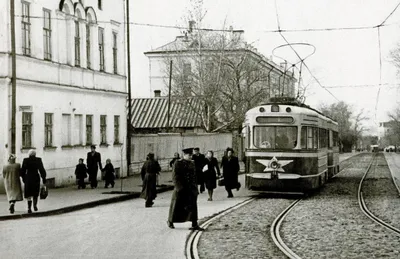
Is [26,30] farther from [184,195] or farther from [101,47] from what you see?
[184,195]

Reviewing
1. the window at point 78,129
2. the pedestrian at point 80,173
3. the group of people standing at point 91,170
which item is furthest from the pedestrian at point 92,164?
the window at point 78,129

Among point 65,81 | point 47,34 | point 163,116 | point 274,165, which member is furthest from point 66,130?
point 163,116

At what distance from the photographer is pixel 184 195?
1443 cm

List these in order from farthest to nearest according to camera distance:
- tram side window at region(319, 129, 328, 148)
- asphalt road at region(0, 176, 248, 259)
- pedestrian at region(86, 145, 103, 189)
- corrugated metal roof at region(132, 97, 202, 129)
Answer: corrugated metal roof at region(132, 97, 202, 129) → pedestrian at region(86, 145, 103, 189) → tram side window at region(319, 129, 328, 148) → asphalt road at region(0, 176, 248, 259)

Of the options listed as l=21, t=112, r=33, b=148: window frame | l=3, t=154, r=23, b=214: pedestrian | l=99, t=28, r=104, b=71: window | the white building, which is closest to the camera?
l=3, t=154, r=23, b=214: pedestrian

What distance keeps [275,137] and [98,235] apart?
1004 cm

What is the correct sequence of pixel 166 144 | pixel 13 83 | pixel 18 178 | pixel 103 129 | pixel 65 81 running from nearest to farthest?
1. pixel 18 178
2. pixel 13 83
3. pixel 65 81
4. pixel 103 129
5. pixel 166 144

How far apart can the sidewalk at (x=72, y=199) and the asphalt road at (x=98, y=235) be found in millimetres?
499

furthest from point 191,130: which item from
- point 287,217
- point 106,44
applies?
point 287,217

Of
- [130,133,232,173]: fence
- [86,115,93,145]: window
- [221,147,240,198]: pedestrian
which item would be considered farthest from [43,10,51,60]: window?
[130,133,232,173]: fence

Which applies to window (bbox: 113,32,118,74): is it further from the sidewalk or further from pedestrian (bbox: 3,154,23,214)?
pedestrian (bbox: 3,154,23,214)

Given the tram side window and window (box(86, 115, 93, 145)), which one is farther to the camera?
window (box(86, 115, 93, 145))

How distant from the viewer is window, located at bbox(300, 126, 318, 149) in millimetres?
22297

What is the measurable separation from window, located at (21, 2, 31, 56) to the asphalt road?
28.5 ft
